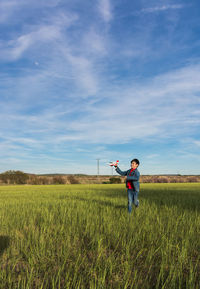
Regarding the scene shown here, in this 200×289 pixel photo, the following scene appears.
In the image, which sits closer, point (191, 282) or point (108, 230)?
point (191, 282)

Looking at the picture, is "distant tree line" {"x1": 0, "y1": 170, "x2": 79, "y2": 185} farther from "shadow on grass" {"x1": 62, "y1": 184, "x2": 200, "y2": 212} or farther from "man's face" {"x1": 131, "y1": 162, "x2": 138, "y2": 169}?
"man's face" {"x1": 131, "y1": 162, "x2": 138, "y2": 169}

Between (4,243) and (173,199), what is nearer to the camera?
(4,243)

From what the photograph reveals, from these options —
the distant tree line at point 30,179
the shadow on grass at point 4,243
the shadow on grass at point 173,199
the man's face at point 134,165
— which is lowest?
the shadow on grass at point 173,199

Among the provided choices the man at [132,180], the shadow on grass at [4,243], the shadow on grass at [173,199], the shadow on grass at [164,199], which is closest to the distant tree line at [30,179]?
the shadow on grass at [164,199]

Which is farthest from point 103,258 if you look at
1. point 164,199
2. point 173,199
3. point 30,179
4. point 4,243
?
point 30,179

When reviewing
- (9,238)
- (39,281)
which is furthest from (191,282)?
(9,238)

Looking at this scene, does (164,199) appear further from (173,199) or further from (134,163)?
(134,163)

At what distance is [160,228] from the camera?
14.8 feet

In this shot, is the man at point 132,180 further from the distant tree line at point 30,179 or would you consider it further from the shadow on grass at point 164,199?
the distant tree line at point 30,179

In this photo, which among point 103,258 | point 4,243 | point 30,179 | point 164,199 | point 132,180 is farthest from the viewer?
point 30,179

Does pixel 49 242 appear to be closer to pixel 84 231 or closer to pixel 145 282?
pixel 84 231

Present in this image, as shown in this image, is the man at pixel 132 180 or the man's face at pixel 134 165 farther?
the man's face at pixel 134 165

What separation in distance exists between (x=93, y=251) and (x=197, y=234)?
7.00ft

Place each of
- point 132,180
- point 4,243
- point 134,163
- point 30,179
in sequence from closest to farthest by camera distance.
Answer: point 4,243, point 132,180, point 134,163, point 30,179
